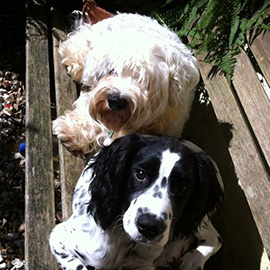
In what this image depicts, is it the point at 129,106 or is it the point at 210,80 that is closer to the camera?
the point at 129,106

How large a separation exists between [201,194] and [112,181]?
1.61 ft

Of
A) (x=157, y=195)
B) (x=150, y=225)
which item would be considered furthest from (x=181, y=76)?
(x=150, y=225)

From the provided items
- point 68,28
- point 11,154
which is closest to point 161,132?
point 11,154

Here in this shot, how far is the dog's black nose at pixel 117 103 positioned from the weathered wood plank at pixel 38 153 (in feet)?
1.98

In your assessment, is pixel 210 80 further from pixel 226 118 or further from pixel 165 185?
pixel 165 185

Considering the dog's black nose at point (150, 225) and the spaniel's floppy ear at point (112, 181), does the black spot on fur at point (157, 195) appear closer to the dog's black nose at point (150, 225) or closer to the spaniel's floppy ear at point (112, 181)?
the dog's black nose at point (150, 225)

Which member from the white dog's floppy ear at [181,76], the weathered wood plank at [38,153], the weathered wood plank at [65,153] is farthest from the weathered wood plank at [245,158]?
the weathered wood plank at [38,153]

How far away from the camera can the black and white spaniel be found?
239 cm

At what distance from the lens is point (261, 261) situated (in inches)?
127

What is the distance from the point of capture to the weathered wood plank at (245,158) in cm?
273

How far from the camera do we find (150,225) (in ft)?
7.47

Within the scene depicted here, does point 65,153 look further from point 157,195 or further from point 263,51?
point 263,51

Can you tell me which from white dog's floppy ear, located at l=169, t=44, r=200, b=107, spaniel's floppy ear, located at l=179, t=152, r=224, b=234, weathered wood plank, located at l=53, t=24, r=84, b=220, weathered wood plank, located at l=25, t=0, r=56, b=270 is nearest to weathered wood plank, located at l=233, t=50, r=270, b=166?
white dog's floppy ear, located at l=169, t=44, r=200, b=107

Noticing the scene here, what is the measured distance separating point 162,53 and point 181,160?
1.08 m
